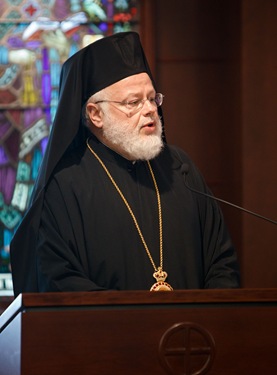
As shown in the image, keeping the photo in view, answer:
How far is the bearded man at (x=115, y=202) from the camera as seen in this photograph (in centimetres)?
439

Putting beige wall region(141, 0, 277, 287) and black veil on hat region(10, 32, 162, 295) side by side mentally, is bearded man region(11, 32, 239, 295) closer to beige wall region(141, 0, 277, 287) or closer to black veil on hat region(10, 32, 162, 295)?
black veil on hat region(10, 32, 162, 295)

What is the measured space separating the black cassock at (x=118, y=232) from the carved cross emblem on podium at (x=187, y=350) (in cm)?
96

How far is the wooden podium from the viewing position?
3205 mm

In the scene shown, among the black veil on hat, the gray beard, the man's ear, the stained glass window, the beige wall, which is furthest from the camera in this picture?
the stained glass window

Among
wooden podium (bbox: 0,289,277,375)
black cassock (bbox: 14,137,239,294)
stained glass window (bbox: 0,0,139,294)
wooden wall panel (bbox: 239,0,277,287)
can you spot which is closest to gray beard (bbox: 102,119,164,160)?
black cassock (bbox: 14,137,239,294)

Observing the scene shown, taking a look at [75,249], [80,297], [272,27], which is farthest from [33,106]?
[80,297]

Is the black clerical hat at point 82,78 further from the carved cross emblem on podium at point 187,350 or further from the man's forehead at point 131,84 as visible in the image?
the carved cross emblem on podium at point 187,350

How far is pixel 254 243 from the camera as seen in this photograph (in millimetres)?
5727

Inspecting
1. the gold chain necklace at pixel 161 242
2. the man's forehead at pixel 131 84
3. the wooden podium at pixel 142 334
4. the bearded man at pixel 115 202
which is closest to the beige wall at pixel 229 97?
the bearded man at pixel 115 202

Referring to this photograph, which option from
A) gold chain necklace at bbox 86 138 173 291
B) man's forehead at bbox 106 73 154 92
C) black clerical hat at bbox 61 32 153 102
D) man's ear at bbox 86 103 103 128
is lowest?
gold chain necklace at bbox 86 138 173 291

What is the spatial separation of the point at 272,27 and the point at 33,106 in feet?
4.85

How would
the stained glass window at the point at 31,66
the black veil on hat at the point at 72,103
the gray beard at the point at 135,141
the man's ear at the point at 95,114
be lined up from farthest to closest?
the stained glass window at the point at 31,66 → the man's ear at the point at 95,114 → the gray beard at the point at 135,141 → the black veil on hat at the point at 72,103

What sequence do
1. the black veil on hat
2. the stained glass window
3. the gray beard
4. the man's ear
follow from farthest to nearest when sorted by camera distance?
the stained glass window < the man's ear < the gray beard < the black veil on hat

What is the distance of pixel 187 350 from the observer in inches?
128
